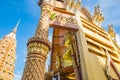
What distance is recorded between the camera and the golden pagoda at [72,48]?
4652mm

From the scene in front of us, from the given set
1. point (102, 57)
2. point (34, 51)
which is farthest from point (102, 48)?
point (34, 51)

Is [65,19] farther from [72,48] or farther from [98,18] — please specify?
[98,18]

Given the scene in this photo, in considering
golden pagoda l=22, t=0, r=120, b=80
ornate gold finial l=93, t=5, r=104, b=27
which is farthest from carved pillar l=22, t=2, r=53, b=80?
ornate gold finial l=93, t=5, r=104, b=27

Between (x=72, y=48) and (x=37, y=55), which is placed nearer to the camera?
(x=37, y=55)

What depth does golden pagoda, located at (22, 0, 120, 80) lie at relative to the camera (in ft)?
15.3

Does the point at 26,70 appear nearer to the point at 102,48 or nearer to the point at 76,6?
the point at 102,48

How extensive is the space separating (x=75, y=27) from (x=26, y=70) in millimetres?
2682

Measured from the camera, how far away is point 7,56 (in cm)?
1889

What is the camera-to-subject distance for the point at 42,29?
17.6 feet

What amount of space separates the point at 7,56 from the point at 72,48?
13693mm

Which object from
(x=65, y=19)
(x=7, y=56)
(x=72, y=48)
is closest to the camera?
(x=72, y=48)

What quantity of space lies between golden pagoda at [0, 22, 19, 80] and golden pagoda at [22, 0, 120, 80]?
9982mm

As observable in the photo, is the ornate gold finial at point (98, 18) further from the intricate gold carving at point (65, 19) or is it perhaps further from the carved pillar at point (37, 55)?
the carved pillar at point (37, 55)

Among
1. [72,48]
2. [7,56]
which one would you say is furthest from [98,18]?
[7,56]
